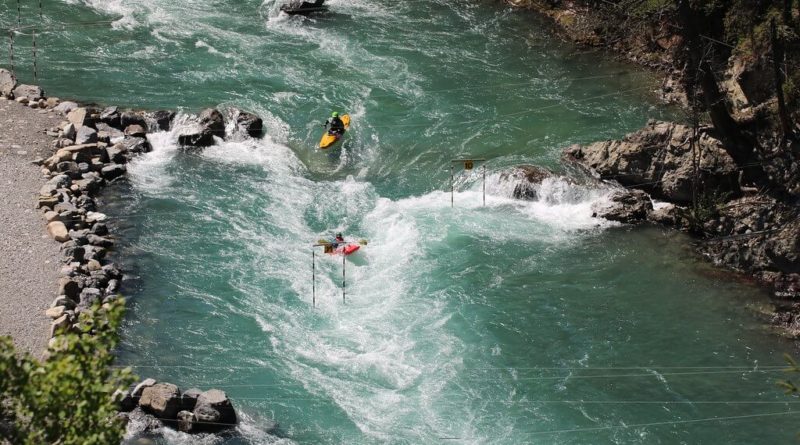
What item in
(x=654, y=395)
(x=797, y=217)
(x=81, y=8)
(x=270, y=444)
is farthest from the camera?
(x=81, y=8)

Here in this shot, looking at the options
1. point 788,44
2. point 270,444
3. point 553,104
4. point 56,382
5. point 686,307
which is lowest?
point 270,444

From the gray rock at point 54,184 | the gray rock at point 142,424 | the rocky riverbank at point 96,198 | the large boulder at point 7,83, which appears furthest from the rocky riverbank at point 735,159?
the large boulder at point 7,83

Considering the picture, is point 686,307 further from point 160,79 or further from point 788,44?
point 160,79

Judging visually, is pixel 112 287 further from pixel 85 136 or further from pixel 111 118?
pixel 111 118

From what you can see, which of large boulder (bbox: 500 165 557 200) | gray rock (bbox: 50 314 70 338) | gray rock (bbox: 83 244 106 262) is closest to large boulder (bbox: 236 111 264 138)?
gray rock (bbox: 83 244 106 262)

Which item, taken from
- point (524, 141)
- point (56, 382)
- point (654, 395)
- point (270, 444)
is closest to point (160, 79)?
point (524, 141)

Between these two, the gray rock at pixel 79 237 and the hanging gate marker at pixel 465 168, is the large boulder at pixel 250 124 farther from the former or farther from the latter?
the gray rock at pixel 79 237

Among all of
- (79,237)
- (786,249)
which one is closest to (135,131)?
(79,237)
